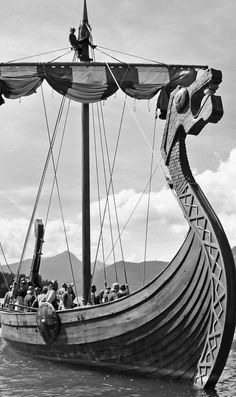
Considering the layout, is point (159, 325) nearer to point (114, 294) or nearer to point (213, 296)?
point (213, 296)

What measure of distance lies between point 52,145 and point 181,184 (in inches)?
342

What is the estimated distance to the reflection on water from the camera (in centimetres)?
898

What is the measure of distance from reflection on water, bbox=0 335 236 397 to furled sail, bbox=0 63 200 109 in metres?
8.42

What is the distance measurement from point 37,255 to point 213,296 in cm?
1058

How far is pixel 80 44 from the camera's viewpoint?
18.6 m

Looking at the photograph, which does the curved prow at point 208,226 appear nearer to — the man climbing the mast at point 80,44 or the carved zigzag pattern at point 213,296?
the carved zigzag pattern at point 213,296

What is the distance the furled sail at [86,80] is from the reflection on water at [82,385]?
8421 millimetres

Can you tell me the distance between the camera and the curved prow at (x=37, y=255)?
715 inches

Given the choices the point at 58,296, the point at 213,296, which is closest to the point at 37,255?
the point at 58,296

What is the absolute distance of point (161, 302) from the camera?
930cm

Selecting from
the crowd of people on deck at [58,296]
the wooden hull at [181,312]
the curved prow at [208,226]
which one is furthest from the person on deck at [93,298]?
the curved prow at [208,226]

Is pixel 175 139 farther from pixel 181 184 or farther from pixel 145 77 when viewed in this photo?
pixel 145 77

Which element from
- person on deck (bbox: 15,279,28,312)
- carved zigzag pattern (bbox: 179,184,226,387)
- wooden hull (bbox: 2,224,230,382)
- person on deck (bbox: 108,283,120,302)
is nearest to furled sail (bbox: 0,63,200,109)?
person on deck (bbox: 15,279,28,312)

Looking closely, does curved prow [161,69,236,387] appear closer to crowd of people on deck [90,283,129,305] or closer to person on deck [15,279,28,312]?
crowd of people on deck [90,283,129,305]
